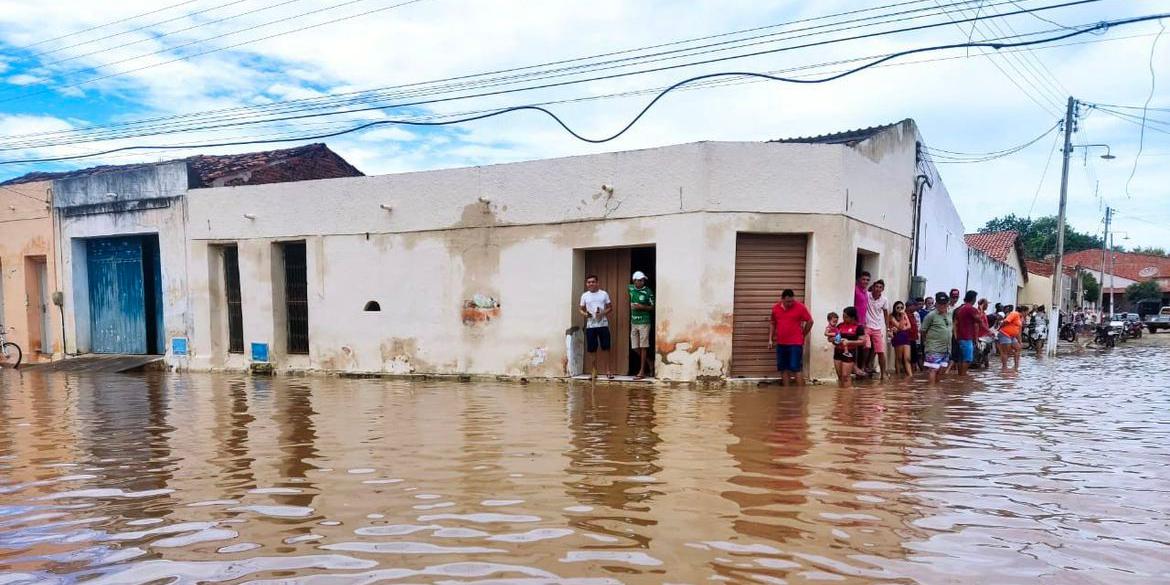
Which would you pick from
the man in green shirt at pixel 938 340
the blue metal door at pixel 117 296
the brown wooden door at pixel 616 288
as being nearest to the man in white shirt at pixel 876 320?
the man in green shirt at pixel 938 340

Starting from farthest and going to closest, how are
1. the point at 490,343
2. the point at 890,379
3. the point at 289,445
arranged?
the point at 490,343 → the point at 890,379 → the point at 289,445

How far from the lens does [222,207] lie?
43.9 ft

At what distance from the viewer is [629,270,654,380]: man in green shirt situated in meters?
9.95

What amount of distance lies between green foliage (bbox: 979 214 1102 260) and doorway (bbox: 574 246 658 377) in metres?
46.2

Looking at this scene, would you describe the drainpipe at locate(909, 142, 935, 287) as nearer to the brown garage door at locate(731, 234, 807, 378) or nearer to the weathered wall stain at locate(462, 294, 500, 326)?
the brown garage door at locate(731, 234, 807, 378)

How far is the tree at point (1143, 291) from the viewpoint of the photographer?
4400cm

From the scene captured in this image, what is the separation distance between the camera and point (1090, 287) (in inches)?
1855

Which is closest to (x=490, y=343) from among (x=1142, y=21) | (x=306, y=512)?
(x=306, y=512)

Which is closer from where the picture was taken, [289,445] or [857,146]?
[289,445]

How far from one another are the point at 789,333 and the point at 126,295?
578 inches

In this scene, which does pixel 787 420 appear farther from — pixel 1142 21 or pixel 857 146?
pixel 1142 21

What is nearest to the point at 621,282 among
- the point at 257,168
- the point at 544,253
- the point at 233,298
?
the point at 544,253

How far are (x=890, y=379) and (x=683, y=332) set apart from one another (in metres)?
3.45

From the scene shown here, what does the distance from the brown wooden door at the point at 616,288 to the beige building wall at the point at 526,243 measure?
16 centimetres
